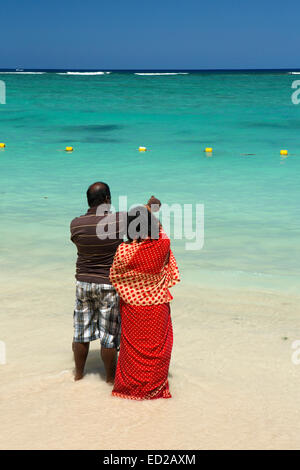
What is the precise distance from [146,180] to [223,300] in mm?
7613

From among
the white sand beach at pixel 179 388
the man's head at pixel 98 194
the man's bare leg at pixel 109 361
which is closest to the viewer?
the white sand beach at pixel 179 388

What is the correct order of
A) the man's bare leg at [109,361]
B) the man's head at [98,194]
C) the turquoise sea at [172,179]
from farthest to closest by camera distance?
the turquoise sea at [172,179]
the man's bare leg at [109,361]
the man's head at [98,194]

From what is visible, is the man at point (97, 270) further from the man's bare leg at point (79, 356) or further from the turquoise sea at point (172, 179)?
the turquoise sea at point (172, 179)

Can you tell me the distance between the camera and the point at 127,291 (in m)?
3.66

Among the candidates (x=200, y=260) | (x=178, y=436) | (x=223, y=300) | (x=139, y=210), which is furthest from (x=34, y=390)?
(x=200, y=260)

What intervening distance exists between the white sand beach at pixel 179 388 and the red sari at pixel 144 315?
12 centimetres

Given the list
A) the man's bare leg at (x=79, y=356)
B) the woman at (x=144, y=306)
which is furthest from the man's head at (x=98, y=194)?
the man's bare leg at (x=79, y=356)

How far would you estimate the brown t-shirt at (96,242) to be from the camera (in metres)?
3.78

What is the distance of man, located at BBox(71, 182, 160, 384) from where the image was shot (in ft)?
12.4

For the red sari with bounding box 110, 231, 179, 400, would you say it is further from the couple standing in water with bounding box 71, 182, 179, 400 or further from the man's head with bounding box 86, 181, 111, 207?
the man's head with bounding box 86, 181, 111, 207

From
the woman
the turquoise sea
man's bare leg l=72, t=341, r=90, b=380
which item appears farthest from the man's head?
the turquoise sea

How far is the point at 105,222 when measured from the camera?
3.78 meters
